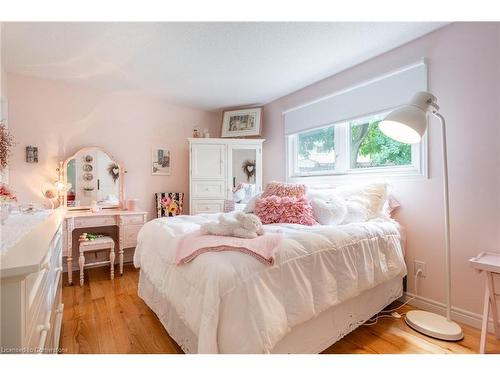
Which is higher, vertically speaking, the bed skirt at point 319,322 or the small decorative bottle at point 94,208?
the small decorative bottle at point 94,208

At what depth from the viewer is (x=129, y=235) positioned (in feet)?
9.30

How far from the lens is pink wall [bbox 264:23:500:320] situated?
1685mm

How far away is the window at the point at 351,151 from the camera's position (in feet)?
7.43

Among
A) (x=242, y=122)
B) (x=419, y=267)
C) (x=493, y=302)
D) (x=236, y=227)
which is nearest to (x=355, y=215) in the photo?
(x=419, y=267)

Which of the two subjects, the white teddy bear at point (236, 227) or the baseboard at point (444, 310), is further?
the baseboard at point (444, 310)

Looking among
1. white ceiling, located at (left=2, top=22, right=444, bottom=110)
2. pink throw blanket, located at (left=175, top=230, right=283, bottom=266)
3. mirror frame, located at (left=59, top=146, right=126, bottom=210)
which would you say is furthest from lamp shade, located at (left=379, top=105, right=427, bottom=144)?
mirror frame, located at (left=59, top=146, right=126, bottom=210)

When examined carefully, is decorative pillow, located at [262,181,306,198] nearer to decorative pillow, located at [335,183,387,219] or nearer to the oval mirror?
decorative pillow, located at [335,183,387,219]

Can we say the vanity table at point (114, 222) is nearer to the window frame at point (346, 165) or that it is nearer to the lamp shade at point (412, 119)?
the window frame at point (346, 165)

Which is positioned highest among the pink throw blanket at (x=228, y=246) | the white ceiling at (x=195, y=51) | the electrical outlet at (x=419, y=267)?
the white ceiling at (x=195, y=51)

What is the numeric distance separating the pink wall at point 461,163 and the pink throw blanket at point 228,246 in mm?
1481

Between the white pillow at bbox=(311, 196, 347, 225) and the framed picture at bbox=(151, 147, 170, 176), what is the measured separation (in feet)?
7.65

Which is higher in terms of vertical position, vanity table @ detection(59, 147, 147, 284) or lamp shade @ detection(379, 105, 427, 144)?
lamp shade @ detection(379, 105, 427, 144)

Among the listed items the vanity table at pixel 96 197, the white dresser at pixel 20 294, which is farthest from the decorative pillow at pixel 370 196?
the vanity table at pixel 96 197
